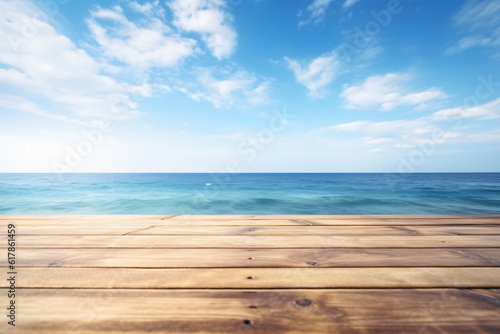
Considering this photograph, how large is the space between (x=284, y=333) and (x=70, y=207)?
44.8 ft

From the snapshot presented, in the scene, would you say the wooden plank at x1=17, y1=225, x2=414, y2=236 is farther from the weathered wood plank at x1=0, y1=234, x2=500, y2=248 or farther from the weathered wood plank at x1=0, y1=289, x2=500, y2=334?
the weathered wood plank at x1=0, y1=289, x2=500, y2=334

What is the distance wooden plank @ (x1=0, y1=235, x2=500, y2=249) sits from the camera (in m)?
1.24

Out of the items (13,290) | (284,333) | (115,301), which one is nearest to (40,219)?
(13,290)

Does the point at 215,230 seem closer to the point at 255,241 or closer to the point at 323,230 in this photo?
the point at 255,241

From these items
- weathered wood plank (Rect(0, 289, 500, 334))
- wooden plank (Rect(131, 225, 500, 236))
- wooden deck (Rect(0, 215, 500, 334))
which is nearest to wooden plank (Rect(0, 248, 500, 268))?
wooden deck (Rect(0, 215, 500, 334))

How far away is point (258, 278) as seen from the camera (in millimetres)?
861

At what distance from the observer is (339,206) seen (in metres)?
11.6

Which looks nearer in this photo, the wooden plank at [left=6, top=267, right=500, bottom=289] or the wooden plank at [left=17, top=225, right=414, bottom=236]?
the wooden plank at [left=6, top=267, right=500, bottom=289]

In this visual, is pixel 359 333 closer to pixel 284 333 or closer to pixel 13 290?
pixel 284 333

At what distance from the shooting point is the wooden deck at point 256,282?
63 centimetres

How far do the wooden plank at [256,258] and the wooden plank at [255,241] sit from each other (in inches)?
2.7

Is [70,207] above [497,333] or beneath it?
beneath

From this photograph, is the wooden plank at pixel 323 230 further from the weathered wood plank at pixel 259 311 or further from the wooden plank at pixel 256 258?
the weathered wood plank at pixel 259 311

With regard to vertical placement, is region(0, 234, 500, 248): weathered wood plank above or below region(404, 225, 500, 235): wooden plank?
below
